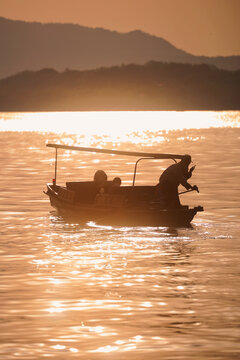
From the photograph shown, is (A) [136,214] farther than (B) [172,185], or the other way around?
(B) [172,185]

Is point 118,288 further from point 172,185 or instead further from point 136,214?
point 172,185

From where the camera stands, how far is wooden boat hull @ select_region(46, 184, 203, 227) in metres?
26.7

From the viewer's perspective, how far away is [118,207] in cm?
2722

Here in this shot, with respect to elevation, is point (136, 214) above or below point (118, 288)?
above

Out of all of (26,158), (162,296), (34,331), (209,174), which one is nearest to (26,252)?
(162,296)

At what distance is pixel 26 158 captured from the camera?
69.6 meters

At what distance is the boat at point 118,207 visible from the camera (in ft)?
87.8

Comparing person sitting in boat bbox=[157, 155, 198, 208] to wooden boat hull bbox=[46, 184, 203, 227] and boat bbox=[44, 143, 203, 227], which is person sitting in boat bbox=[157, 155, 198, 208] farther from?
wooden boat hull bbox=[46, 184, 203, 227]

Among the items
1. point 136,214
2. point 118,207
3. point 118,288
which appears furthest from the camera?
point 118,207

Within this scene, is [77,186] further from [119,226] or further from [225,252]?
[225,252]

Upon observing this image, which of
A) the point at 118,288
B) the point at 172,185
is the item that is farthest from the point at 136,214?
the point at 118,288

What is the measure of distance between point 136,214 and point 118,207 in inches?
27.4

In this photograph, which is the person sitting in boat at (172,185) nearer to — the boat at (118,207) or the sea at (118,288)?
the boat at (118,207)

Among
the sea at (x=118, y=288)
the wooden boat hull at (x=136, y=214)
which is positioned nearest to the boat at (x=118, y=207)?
the wooden boat hull at (x=136, y=214)
